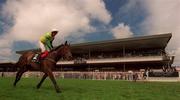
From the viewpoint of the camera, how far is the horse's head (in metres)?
10.2

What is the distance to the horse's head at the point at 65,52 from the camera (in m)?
10.2

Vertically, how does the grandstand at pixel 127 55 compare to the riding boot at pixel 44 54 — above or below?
above

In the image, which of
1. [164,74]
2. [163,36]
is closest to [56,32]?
[164,74]

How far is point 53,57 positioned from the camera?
34.3 feet

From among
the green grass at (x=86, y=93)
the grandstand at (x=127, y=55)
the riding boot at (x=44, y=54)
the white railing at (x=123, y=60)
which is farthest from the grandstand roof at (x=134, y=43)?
the riding boot at (x=44, y=54)

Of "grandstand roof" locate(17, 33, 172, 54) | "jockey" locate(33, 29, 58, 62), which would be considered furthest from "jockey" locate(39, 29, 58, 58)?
"grandstand roof" locate(17, 33, 172, 54)

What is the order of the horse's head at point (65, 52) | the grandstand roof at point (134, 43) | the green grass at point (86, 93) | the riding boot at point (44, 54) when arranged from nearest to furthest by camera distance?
the green grass at point (86, 93) < the horse's head at point (65, 52) < the riding boot at point (44, 54) < the grandstand roof at point (134, 43)

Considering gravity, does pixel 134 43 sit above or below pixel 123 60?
above

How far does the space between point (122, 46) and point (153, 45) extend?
6.53 metres

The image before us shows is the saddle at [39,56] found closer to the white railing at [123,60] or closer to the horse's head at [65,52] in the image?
the horse's head at [65,52]

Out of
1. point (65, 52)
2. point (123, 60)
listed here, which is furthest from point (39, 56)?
point (123, 60)

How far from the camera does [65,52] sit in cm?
1032

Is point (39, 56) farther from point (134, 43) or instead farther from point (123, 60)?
point (134, 43)

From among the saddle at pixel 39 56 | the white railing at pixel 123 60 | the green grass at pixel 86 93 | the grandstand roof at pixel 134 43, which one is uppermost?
the grandstand roof at pixel 134 43
